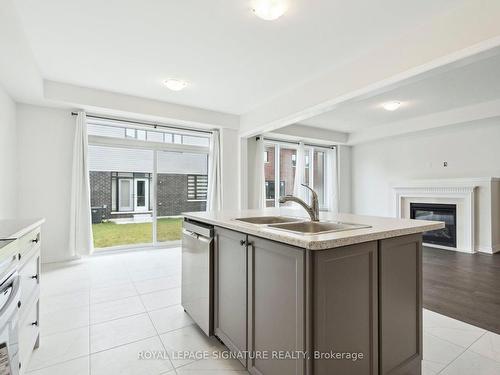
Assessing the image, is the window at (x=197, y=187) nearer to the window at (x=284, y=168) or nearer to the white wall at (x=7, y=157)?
the window at (x=284, y=168)

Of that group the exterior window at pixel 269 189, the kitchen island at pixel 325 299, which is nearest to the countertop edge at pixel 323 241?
the kitchen island at pixel 325 299

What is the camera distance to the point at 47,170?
4.05 m

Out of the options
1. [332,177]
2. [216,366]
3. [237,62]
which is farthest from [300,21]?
[332,177]

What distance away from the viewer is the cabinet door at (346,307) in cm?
120

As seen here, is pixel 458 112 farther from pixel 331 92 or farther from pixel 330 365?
pixel 330 365

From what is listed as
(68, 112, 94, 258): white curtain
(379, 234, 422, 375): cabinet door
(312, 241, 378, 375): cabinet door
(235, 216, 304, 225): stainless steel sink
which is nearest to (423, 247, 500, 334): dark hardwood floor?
(379, 234, 422, 375): cabinet door

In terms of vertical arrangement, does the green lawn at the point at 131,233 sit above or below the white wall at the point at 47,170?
below

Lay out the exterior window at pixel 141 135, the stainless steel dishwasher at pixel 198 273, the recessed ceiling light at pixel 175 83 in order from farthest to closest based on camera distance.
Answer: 1. the exterior window at pixel 141 135
2. the recessed ceiling light at pixel 175 83
3. the stainless steel dishwasher at pixel 198 273

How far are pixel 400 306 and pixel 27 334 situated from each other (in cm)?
215

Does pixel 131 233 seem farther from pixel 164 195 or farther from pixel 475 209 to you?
pixel 475 209

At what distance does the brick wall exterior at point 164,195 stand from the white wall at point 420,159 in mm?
4292

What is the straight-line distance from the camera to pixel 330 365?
123cm

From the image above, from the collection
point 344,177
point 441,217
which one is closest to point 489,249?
point 441,217

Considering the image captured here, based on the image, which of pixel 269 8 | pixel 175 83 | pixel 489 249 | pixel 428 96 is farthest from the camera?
pixel 489 249
